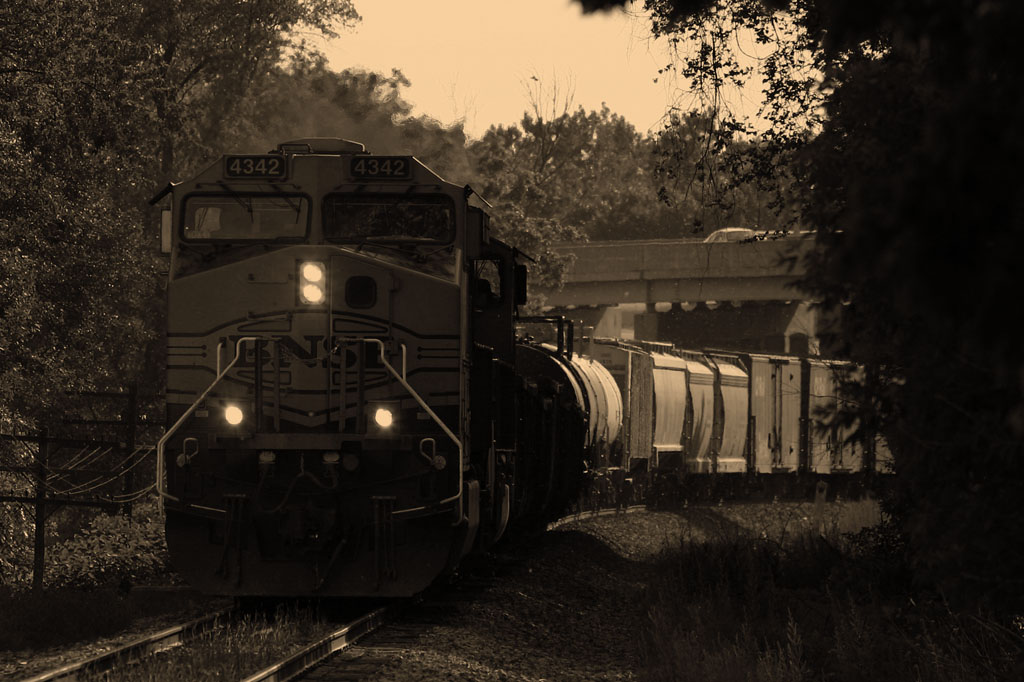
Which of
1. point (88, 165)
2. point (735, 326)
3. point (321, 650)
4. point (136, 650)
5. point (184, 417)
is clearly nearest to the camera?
point (136, 650)

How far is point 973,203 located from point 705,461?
27592 mm

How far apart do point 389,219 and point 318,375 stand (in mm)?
1563

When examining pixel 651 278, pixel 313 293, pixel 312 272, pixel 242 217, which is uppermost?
pixel 651 278

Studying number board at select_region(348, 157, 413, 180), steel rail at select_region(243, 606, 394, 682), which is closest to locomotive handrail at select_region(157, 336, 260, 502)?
number board at select_region(348, 157, 413, 180)

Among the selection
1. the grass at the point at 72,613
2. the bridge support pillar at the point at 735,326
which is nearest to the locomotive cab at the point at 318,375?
the grass at the point at 72,613

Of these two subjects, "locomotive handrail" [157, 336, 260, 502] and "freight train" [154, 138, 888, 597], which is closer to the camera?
"locomotive handrail" [157, 336, 260, 502]

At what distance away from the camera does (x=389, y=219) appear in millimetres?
12016

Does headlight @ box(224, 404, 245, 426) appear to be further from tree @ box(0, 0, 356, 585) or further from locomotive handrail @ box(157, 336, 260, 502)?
tree @ box(0, 0, 356, 585)

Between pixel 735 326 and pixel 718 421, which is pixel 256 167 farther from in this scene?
pixel 735 326

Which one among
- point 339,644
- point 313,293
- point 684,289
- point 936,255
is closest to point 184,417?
point 313,293

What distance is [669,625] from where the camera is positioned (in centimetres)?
1159

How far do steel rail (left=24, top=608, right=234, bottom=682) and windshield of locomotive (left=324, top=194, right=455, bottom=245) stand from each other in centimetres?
342

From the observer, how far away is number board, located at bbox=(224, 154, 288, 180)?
11.9 m

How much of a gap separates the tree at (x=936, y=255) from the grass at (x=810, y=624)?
1651 mm
